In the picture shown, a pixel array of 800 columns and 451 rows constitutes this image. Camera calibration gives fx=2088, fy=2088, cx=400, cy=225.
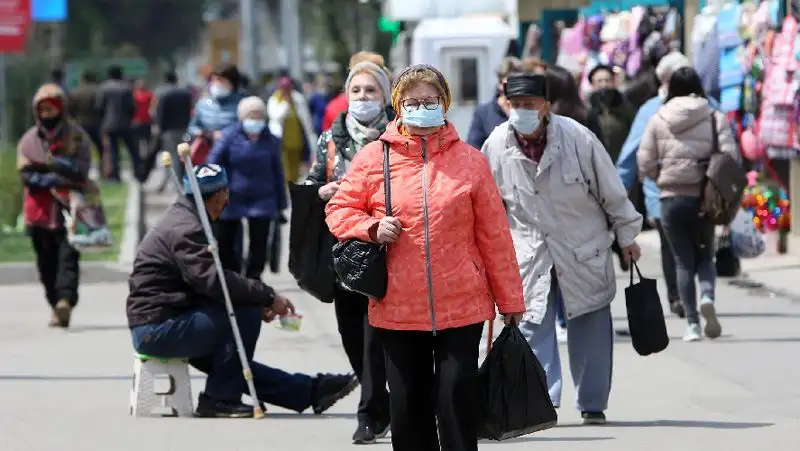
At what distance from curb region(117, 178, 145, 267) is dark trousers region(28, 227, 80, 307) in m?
2.67

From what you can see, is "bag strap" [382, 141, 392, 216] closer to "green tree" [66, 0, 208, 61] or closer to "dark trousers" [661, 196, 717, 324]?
"dark trousers" [661, 196, 717, 324]

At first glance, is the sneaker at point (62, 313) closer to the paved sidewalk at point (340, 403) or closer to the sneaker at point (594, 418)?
the paved sidewalk at point (340, 403)

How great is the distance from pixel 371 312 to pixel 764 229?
36.9 feet

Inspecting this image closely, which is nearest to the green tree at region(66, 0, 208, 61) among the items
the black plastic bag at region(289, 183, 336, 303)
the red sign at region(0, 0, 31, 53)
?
the red sign at region(0, 0, 31, 53)

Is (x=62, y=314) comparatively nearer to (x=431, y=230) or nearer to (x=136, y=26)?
(x=431, y=230)

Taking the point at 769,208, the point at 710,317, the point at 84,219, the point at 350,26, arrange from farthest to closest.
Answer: the point at 350,26 < the point at 769,208 < the point at 84,219 < the point at 710,317

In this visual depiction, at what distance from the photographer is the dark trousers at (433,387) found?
7.09m

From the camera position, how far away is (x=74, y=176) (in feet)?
46.7

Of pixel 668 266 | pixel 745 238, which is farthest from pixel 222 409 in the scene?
Answer: pixel 745 238

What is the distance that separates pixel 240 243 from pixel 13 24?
14857mm

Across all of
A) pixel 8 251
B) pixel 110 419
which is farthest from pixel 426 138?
pixel 8 251

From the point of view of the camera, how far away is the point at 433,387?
285 inches

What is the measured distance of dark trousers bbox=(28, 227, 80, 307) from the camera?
14352mm

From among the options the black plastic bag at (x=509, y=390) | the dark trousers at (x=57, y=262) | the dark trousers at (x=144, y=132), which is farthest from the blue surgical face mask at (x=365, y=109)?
the dark trousers at (x=144, y=132)
